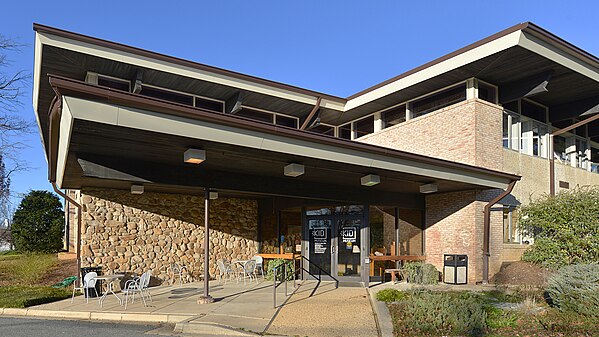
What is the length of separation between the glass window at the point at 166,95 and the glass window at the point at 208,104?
312mm

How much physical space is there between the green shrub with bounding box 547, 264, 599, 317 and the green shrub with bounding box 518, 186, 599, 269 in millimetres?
5273

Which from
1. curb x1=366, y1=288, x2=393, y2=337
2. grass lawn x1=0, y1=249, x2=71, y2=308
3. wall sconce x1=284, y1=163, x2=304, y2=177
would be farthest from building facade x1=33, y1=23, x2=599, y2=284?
curb x1=366, y1=288, x2=393, y2=337

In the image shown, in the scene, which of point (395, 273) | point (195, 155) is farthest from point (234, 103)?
point (195, 155)

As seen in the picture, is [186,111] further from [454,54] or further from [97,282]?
[454,54]

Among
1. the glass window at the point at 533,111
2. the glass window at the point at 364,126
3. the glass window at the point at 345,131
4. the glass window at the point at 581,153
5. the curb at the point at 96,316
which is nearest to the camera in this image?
the curb at the point at 96,316

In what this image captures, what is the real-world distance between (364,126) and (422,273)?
24.3 ft

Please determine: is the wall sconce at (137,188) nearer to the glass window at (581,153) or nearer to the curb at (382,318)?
the curb at (382,318)

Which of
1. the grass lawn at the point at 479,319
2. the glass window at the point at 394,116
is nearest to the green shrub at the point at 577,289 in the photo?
the grass lawn at the point at 479,319

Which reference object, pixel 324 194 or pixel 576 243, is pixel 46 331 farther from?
pixel 576 243

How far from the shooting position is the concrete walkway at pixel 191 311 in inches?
333

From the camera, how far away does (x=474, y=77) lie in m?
15.2

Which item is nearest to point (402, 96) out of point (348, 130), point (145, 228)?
point (348, 130)

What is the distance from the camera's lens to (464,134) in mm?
15164

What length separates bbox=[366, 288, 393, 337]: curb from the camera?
8.05 metres
